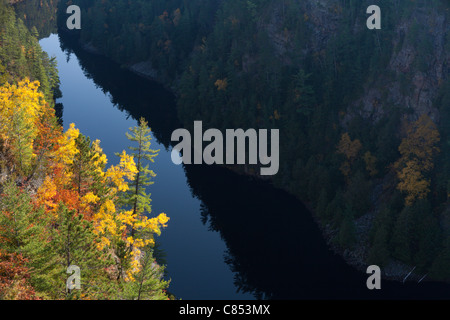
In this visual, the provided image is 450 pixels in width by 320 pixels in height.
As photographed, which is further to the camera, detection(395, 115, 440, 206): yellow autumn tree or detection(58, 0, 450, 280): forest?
→ detection(395, 115, 440, 206): yellow autumn tree

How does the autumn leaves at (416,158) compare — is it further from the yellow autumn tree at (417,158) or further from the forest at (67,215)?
the forest at (67,215)

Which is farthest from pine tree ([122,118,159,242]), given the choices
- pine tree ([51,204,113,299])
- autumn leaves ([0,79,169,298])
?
pine tree ([51,204,113,299])

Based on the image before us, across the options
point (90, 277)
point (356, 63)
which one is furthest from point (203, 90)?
point (90, 277)

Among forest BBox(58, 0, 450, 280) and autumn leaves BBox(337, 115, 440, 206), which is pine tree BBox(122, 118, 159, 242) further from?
autumn leaves BBox(337, 115, 440, 206)

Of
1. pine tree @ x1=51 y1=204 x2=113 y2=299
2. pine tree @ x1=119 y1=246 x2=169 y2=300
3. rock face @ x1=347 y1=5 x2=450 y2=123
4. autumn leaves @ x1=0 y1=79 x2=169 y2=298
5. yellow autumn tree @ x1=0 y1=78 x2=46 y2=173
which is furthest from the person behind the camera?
rock face @ x1=347 y1=5 x2=450 y2=123

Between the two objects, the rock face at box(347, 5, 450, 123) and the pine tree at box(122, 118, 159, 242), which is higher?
the rock face at box(347, 5, 450, 123)

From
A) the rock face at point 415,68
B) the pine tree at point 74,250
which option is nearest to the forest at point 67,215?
the pine tree at point 74,250
